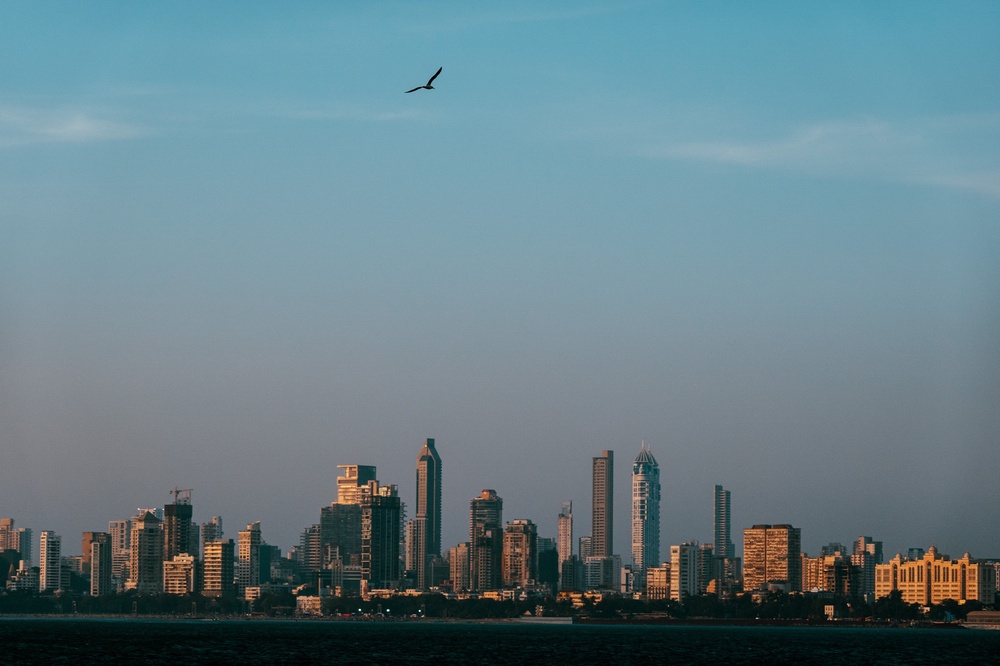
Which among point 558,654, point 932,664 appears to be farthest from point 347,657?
point 932,664

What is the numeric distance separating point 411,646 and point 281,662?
168 ft

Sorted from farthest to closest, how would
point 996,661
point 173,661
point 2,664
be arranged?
point 996,661
point 173,661
point 2,664

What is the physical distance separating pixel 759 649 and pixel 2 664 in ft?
305

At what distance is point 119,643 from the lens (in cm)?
19000

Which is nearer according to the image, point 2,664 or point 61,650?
point 2,664

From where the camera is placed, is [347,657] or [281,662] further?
[347,657]

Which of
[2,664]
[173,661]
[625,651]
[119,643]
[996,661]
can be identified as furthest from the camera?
[119,643]

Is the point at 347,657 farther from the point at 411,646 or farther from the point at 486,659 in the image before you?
the point at 411,646

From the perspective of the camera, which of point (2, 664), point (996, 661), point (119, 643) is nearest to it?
point (2, 664)

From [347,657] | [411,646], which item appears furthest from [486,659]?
[411,646]

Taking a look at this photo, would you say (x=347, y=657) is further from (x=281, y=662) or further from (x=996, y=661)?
(x=996, y=661)

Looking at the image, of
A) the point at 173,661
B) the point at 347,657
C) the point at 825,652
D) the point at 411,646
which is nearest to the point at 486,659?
the point at 347,657

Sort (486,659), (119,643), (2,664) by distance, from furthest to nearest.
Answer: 1. (119,643)
2. (486,659)
3. (2,664)

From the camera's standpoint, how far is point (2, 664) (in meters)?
128
